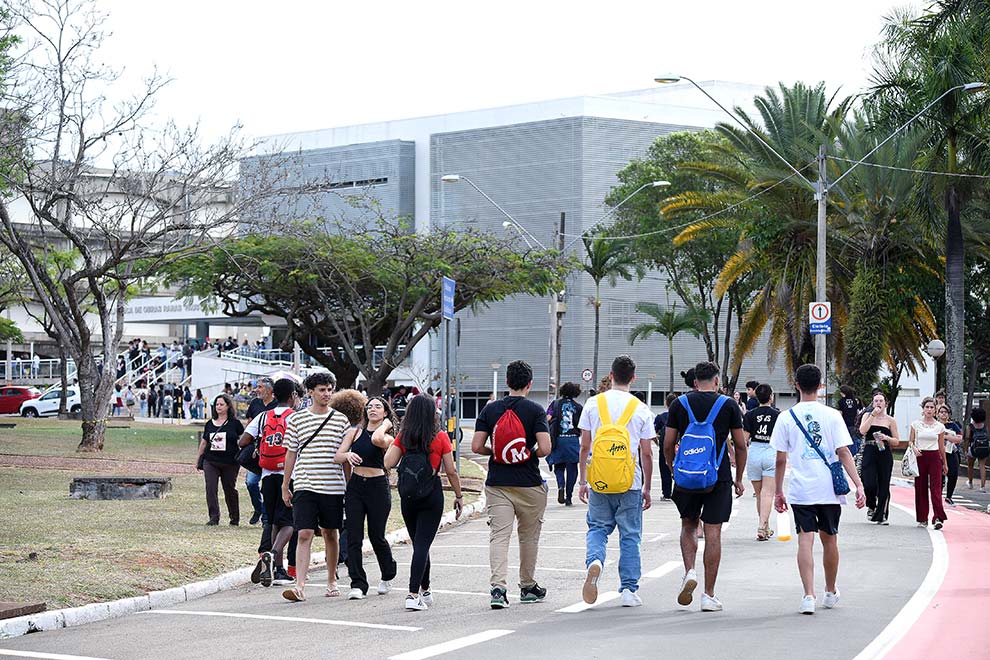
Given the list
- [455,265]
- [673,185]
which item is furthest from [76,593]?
[673,185]

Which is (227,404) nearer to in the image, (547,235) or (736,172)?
(736,172)

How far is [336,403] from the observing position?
10773mm

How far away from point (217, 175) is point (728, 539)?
18477 mm

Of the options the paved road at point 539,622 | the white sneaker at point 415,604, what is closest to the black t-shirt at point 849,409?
the paved road at point 539,622

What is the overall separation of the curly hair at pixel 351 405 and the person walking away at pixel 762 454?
5.86 m

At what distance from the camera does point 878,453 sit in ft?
54.6

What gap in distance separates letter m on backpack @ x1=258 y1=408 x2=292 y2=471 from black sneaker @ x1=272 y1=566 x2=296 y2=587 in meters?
0.91

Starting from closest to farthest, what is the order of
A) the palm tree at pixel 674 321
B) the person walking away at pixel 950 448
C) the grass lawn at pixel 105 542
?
the grass lawn at pixel 105 542 → the person walking away at pixel 950 448 → the palm tree at pixel 674 321

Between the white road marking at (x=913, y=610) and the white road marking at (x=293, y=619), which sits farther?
the white road marking at (x=293, y=619)

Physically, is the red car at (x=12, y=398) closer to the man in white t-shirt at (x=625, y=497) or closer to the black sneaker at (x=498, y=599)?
the black sneaker at (x=498, y=599)

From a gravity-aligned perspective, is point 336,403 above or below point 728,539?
above

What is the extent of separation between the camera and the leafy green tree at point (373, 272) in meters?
37.5

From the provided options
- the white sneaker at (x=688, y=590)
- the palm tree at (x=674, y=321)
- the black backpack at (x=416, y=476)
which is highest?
the palm tree at (x=674, y=321)

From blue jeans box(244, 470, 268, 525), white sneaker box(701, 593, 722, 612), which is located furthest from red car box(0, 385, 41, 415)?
white sneaker box(701, 593, 722, 612)
